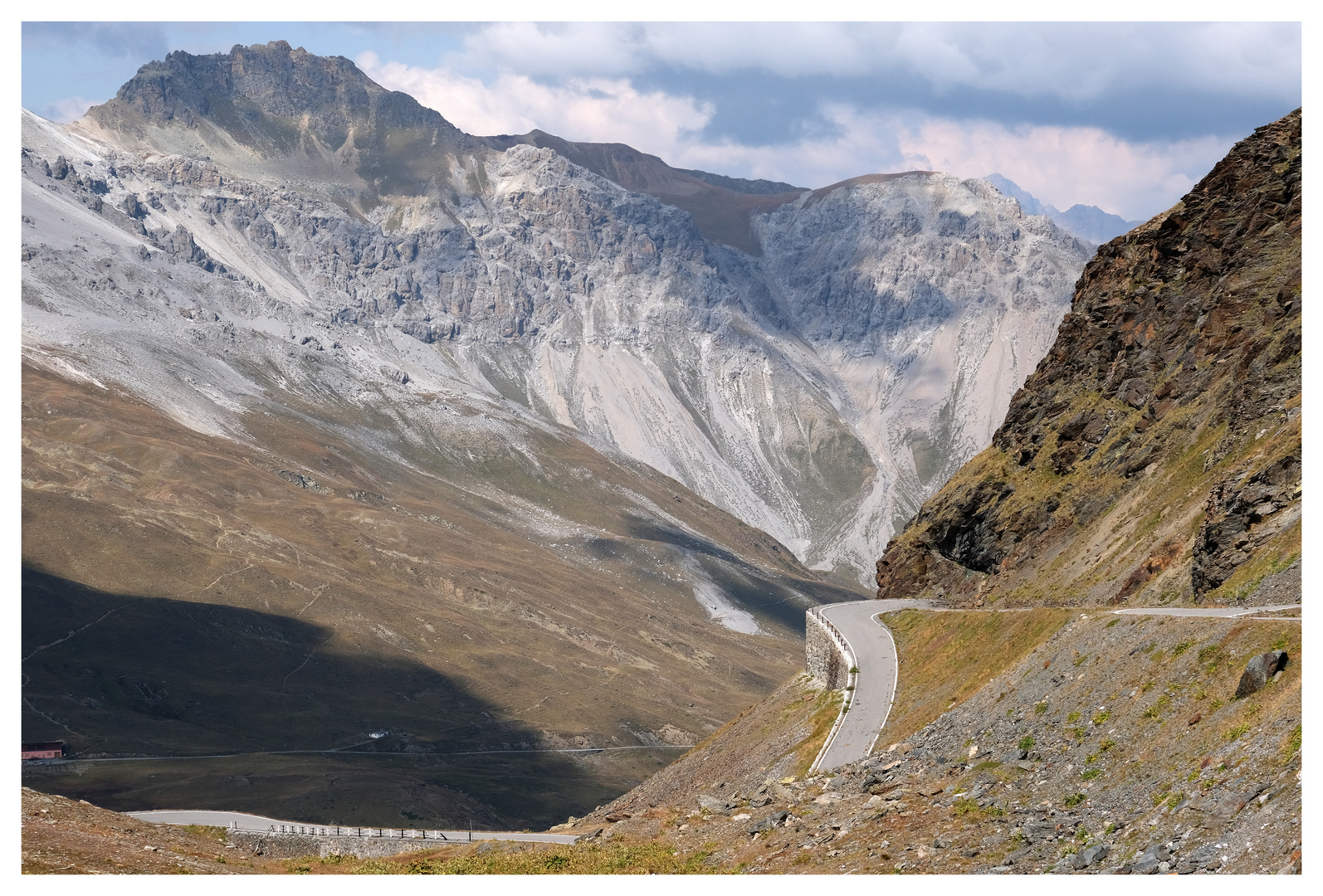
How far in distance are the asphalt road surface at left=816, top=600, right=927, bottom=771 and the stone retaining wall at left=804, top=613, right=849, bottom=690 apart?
753 mm

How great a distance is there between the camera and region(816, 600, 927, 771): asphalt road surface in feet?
165

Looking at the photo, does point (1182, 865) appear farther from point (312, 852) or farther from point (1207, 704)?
point (312, 852)

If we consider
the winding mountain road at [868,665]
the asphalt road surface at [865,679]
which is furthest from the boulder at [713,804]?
the asphalt road surface at [865,679]

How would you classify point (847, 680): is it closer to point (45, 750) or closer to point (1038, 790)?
point (1038, 790)

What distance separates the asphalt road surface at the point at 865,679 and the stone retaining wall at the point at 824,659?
29.7 inches

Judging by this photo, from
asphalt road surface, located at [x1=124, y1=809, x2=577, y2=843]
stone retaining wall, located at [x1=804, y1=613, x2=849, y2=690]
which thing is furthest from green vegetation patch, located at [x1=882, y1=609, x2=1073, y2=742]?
asphalt road surface, located at [x1=124, y1=809, x2=577, y2=843]

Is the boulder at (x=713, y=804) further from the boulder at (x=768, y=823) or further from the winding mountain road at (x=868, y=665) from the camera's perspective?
the winding mountain road at (x=868, y=665)

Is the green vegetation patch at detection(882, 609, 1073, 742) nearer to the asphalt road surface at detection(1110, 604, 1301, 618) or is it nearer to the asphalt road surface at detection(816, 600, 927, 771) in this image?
the asphalt road surface at detection(816, 600, 927, 771)

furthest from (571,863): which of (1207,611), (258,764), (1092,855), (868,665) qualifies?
(258,764)

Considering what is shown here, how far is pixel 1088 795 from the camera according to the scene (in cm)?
2970

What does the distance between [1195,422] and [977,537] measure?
1655cm

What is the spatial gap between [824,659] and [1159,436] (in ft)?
67.8

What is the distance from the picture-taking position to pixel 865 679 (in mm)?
58344

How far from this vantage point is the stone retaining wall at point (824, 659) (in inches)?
2435
